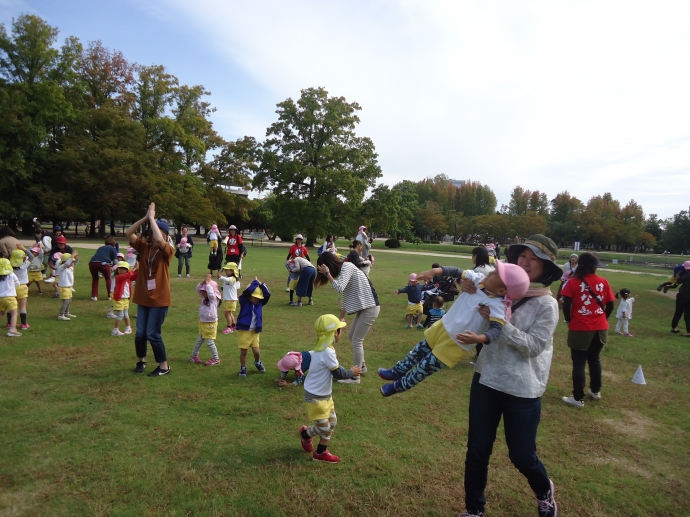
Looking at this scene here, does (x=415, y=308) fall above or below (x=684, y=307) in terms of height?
below

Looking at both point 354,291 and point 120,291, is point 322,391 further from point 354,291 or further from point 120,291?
point 120,291

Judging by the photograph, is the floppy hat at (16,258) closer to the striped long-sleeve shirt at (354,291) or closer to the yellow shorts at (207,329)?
the yellow shorts at (207,329)

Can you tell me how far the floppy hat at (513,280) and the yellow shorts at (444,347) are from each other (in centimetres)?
56

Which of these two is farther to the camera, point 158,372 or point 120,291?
point 120,291

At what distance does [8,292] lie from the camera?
7.64m

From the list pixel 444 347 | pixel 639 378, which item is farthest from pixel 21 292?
pixel 639 378

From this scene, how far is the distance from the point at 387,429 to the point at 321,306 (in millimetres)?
7868

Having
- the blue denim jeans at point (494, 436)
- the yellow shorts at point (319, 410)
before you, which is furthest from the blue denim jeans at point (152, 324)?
the blue denim jeans at point (494, 436)

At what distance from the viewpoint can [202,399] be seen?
5.45m

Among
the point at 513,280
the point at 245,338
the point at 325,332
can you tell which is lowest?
the point at 245,338

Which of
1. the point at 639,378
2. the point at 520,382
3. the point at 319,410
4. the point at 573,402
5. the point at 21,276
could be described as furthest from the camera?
the point at 21,276

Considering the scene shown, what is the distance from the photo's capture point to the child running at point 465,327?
281 centimetres

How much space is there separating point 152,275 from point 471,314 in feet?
15.1

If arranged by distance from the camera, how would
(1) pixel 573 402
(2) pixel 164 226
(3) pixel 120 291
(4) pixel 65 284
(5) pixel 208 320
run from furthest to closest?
(4) pixel 65 284
(3) pixel 120 291
(5) pixel 208 320
(2) pixel 164 226
(1) pixel 573 402
